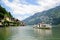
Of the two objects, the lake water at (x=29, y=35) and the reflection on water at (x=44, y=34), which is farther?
the reflection on water at (x=44, y=34)

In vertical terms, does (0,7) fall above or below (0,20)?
above

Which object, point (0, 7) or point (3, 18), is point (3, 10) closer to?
point (0, 7)

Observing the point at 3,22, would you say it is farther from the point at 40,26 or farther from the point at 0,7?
the point at 40,26

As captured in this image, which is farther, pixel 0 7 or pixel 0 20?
pixel 0 7

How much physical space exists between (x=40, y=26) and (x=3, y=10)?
61.9m

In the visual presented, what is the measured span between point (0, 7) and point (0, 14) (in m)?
16.1

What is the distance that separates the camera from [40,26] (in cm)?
9619

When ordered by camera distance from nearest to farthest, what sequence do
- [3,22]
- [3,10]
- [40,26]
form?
[40,26], [3,22], [3,10]

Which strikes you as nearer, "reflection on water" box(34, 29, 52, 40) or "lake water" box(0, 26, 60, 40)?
"lake water" box(0, 26, 60, 40)

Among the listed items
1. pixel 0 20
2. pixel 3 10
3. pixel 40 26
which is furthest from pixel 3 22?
pixel 40 26

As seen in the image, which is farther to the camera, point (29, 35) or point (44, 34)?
point (44, 34)

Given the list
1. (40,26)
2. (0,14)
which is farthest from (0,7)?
(40,26)

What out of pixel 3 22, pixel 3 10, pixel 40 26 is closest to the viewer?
pixel 40 26

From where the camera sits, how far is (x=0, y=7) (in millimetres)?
152750
